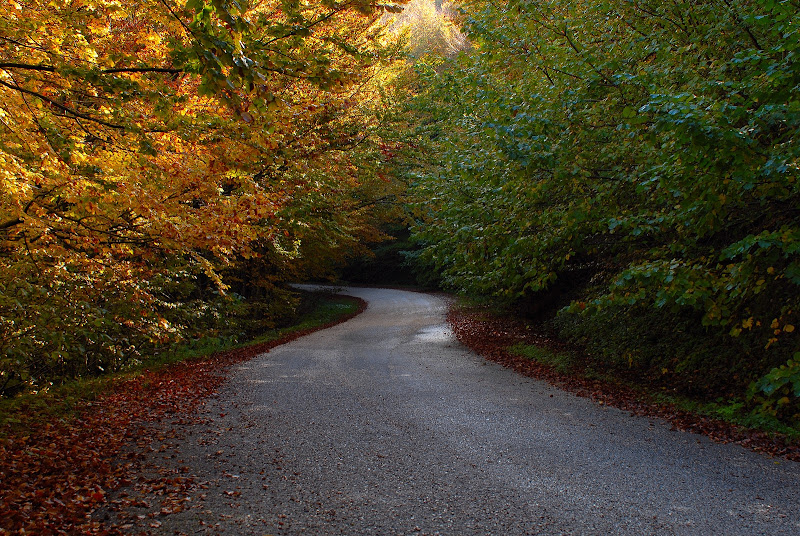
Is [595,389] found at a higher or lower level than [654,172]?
lower

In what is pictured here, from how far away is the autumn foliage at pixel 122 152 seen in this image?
184 inches

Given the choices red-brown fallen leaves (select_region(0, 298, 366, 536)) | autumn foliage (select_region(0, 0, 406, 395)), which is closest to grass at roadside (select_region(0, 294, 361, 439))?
red-brown fallen leaves (select_region(0, 298, 366, 536))

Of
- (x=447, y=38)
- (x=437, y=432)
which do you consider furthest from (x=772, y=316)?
(x=447, y=38)

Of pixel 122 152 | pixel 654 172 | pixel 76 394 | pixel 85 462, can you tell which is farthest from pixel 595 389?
pixel 76 394

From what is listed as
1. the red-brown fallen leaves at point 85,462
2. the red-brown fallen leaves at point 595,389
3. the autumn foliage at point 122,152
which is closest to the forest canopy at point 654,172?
the red-brown fallen leaves at point 595,389

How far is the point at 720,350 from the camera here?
A: 25.7 feet

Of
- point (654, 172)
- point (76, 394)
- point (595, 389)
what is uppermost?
point (654, 172)

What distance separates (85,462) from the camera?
5004mm

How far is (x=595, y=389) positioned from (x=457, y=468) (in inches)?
158

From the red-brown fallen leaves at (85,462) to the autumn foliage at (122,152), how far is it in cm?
114

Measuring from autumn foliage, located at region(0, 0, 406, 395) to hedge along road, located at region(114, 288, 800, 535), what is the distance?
98.6 inches

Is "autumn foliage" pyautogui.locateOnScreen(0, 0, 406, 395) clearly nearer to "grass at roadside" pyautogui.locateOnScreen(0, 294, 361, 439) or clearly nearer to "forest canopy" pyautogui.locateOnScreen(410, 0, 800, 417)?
"grass at roadside" pyautogui.locateOnScreen(0, 294, 361, 439)

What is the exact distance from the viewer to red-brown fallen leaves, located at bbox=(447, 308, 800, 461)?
576cm

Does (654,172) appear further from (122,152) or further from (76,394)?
(76,394)
